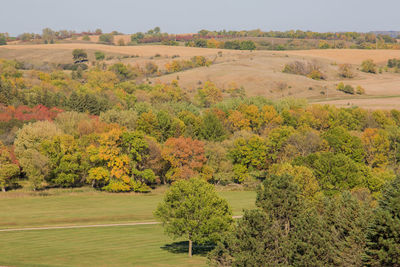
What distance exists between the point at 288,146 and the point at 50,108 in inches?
2618

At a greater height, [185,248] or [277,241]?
[277,241]

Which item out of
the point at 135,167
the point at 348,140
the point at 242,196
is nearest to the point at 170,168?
the point at 135,167

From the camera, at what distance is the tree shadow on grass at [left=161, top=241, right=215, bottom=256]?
69.1m

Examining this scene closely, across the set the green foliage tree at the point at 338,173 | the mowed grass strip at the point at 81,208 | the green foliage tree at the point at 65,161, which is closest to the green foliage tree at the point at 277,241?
the mowed grass strip at the point at 81,208

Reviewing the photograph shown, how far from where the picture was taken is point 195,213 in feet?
218

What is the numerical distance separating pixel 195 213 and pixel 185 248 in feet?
22.9

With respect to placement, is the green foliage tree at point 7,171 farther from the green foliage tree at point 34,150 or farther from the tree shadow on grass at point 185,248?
the tree shadow on grass at point 185,248

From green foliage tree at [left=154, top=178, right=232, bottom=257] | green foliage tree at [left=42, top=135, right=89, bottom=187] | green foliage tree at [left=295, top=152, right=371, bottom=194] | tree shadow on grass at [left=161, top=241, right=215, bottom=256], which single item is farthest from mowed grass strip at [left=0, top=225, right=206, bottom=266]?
green foliage tree at [left=42, top=135, right=89, bottom=187]

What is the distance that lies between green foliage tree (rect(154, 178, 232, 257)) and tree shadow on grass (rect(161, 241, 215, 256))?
2.12m

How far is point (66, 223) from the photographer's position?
8350 centimetres

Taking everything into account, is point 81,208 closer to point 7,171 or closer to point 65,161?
point 7,171

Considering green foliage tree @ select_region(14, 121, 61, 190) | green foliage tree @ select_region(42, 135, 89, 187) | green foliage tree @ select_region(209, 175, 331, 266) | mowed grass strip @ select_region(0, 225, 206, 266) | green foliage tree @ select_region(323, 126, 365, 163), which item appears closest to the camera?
green foliage tree @ select_region(209, 175, 331, 266)

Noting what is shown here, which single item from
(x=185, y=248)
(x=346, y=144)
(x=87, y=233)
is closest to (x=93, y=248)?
(x=87, y=233)

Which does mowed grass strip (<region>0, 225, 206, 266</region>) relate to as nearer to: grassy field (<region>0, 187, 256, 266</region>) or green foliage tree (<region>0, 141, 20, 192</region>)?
grassy field (<region>0, 187, 256, 266</region>)
